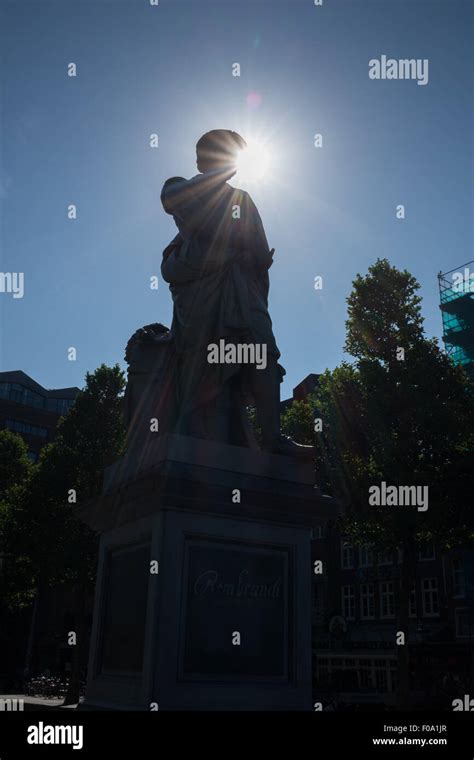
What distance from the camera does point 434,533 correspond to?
1009 inches

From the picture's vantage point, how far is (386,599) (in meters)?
48.8

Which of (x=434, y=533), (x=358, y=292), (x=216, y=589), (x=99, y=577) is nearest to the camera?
(x=216, y=589)

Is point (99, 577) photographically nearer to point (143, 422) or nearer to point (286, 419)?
point (143, 422)

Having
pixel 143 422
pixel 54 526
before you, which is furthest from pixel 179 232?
pixel 54 526

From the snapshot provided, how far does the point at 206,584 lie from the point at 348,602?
4938 centimetres

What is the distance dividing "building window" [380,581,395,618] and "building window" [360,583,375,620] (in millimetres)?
964

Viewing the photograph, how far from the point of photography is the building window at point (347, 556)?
52938mm

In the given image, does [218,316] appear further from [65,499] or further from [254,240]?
[65,499]

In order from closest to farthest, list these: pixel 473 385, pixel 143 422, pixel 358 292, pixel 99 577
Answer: pixel 99 577, pixel 143 422, pixel 473 385, pixel 358 292

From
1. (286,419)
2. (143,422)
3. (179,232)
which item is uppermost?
(286,419)

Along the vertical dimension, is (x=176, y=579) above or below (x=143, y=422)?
below

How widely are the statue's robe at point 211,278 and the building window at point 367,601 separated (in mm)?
45969

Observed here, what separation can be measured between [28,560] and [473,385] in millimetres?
22089

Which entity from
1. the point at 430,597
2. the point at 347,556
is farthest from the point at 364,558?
the point at 430,597
